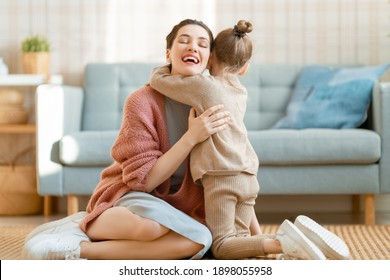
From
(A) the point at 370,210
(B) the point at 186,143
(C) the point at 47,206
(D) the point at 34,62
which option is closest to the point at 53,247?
(B) the point at 186,143

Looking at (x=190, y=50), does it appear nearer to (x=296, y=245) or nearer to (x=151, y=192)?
(x=151, y=192)

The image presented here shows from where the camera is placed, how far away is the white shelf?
341 cm

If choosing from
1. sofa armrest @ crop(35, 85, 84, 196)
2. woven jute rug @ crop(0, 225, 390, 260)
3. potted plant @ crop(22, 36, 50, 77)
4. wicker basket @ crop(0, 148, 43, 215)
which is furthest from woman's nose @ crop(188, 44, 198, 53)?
potted plant @ crop(22, 36, 50, 77)

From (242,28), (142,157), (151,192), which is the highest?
(242,28)

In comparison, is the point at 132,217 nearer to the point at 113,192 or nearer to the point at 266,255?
the point at 113,192

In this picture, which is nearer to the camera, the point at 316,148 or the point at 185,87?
the point at 185,87

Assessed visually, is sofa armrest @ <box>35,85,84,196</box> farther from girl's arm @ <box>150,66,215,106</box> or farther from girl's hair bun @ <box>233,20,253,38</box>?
girl's hair bun @ <box>233,20,253,38</box>

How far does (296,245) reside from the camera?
5.68ft

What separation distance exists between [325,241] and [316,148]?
45.3 inches

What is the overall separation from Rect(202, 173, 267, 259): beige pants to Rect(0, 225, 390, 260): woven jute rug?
426 millimetres

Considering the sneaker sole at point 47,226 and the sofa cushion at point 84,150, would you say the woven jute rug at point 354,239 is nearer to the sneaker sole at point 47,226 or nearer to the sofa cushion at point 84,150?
the sneaker sole at point 47,226

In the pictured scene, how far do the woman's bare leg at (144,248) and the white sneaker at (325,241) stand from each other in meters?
0.28

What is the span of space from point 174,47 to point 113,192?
0.43m

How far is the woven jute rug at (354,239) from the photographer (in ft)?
7.25
